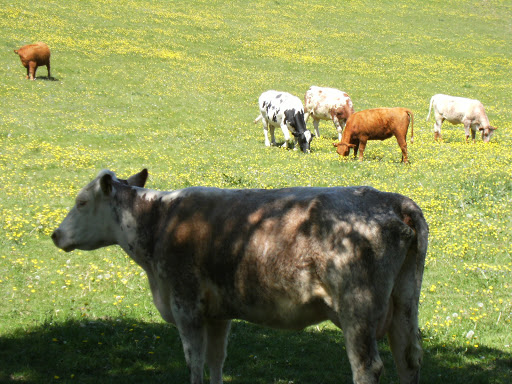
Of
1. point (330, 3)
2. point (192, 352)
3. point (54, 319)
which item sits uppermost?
point (330, 3)

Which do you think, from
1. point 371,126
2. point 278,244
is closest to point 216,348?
point 278,244

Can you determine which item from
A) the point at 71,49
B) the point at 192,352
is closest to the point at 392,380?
the point at 192,352

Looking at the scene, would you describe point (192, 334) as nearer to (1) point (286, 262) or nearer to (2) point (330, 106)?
(1) point (286, 262)

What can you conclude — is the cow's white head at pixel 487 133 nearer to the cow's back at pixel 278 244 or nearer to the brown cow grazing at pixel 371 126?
Answer: the brown cow grazing at pixel 371 126

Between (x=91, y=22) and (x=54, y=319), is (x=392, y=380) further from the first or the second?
(x=91, y=22)

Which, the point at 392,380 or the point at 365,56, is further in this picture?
the point at 365,56

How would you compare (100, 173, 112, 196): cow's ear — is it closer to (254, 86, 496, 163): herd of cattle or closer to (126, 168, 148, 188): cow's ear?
(126, 168, 148, 188): cow's ear

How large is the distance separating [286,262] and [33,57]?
3032 centimetres

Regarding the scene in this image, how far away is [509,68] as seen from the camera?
50.4 metres

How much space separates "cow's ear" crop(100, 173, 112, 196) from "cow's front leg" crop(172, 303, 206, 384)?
5.74ft

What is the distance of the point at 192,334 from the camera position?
6441 mm

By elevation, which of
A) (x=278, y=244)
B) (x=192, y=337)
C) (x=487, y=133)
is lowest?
(x=487, y=133)

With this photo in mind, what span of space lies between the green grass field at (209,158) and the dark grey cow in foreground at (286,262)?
165cm

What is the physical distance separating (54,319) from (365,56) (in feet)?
151
